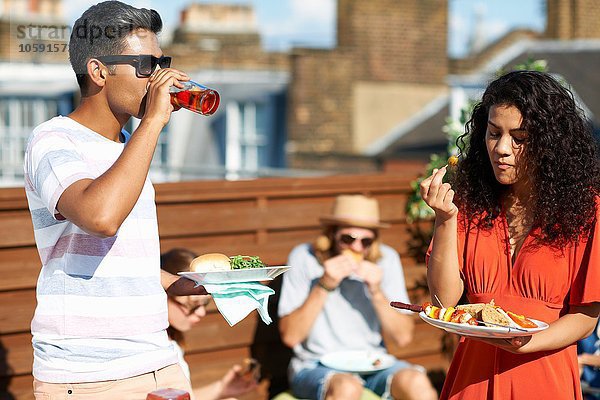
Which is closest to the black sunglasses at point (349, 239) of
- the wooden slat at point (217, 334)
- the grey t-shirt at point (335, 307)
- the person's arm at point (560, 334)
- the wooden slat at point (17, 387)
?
the grey t-shirt at point (335, 307)

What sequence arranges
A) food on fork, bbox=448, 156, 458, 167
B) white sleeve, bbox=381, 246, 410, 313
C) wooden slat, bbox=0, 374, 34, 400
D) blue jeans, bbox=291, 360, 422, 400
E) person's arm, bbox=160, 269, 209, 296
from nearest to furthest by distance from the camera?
person's arm, bbox=160, 269, 209, 296 → food on fork, bbox=448, 156, 458, 167 → wooden slat, bbox=0, 374, 34, 400 → blue jeans, bbox=291, 360, 422, 400 → white sleeve, bbox=381, 246, 410, 313

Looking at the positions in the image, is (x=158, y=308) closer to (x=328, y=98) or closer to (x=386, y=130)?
(x=328, y=98)

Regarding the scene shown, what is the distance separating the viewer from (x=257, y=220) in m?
5.59

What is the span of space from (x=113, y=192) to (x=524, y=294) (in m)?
1.35

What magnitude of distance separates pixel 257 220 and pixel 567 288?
2.85 meters

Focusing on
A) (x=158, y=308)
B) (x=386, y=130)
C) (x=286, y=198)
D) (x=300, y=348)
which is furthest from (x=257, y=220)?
(x=386, y=130)

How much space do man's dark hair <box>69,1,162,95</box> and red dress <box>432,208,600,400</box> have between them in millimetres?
1230

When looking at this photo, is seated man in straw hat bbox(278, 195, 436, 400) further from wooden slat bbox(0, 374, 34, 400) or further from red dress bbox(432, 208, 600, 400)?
red dress bbox(432, 208, 600, 400)

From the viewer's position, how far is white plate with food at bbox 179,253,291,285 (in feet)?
9.24

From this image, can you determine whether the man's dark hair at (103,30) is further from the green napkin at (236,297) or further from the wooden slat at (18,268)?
the wooden slat at (18,268)

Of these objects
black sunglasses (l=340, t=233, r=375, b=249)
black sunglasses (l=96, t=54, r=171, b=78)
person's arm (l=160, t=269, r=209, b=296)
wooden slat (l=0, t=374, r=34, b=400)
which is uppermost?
black sunglasses (l=96, t=54, r=171, b=78)

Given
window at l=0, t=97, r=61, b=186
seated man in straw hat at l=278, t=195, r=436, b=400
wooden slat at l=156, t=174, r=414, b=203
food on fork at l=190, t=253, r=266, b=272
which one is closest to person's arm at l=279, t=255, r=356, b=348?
seated man in straw hat at l=278, t=195, r=436, b=400

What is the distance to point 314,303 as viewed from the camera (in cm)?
516

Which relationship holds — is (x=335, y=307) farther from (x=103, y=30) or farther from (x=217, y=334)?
(x=103, y=30)
